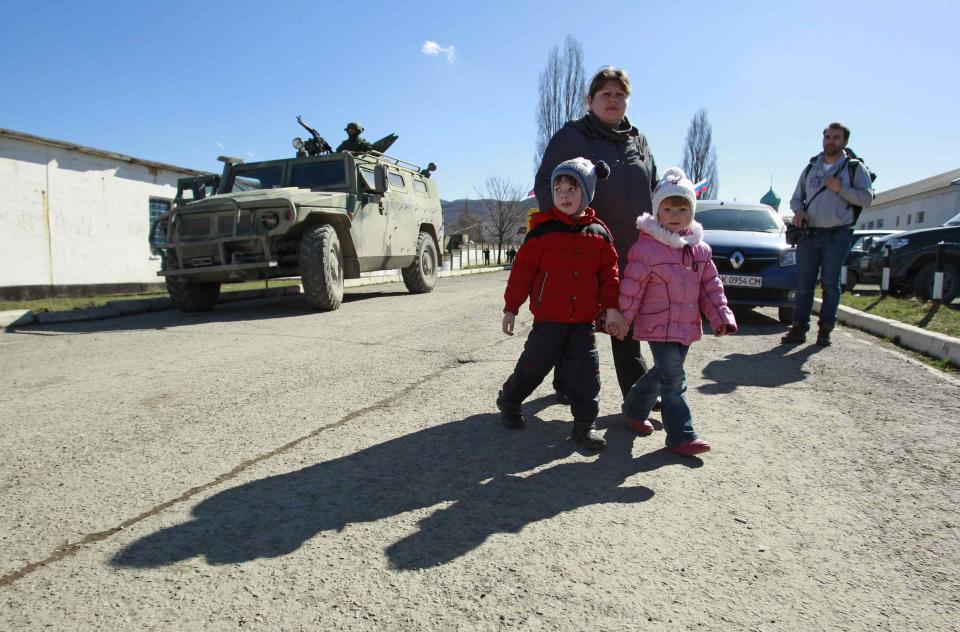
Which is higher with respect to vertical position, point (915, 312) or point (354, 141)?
point (354, 141)

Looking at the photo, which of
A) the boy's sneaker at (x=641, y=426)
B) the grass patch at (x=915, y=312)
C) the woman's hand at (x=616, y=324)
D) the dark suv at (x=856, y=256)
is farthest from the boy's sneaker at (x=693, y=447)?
the dark suv at (x=856, y=256)

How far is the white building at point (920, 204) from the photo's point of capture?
36531 mm

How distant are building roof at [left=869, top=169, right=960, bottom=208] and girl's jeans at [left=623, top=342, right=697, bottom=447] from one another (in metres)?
40.2

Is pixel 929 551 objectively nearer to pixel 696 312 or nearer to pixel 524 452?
pixel 696 312

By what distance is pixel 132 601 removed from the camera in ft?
4.76

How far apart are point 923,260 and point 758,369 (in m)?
6.54

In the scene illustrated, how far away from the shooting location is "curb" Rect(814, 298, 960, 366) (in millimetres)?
4430

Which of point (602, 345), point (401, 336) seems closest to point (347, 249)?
point (401, 336)

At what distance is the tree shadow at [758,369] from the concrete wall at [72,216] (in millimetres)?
11320

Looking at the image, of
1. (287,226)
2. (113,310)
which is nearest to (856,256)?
(287,226)

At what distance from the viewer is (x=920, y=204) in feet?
135

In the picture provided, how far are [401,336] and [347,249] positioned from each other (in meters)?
3.23

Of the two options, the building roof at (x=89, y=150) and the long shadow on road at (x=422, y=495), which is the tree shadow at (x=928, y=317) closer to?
the long shadow on road at (x=422, y=495)

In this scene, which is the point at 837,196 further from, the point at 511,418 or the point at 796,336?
the point at 511,418
